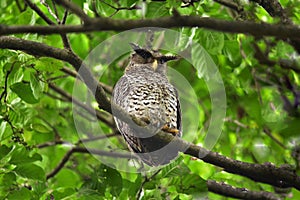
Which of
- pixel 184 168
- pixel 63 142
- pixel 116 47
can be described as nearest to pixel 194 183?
pixel 184 168

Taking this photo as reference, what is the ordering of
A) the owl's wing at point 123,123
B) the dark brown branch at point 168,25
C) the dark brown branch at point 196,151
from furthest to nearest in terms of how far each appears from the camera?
the owl's wing at point 123,123 < the dark brown branch at point 196,151 < the dark brown branch at point 168,25

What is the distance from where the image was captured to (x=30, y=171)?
14.4 feet

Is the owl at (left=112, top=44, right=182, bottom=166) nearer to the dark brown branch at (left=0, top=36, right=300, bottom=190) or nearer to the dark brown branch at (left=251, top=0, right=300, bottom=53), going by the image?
the dark brown branch at (left=0, top=36, right=300, bottom=190)

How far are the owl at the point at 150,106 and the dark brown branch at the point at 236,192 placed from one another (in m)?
0.54

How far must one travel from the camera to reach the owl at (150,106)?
172 inches

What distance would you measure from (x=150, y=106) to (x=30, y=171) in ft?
3.83

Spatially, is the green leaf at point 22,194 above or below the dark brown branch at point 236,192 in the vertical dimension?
above

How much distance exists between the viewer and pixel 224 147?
20.0 feet

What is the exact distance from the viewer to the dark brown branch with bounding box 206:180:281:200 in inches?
185

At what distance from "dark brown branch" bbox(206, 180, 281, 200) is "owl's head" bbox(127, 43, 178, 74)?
1.43 m

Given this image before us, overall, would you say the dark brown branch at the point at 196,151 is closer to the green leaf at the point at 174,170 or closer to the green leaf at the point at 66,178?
the green leaf at the point at 174,170

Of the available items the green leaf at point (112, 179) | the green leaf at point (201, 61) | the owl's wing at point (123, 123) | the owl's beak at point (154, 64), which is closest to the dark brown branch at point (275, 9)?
the green leaf at point (201, 61)

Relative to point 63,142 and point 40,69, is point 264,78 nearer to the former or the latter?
point 63,142

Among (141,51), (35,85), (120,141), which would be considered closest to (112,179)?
(35,85)
